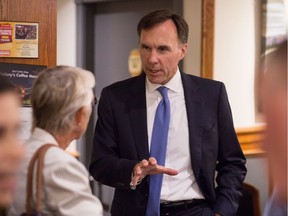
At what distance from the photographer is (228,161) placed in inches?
108

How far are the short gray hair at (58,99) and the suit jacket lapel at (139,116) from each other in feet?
2.48

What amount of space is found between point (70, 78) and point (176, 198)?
934mm

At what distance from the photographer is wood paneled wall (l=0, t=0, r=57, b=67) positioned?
308 cm

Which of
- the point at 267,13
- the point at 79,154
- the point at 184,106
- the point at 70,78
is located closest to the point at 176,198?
the point at 184,106

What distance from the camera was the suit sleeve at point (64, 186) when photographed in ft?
5.65

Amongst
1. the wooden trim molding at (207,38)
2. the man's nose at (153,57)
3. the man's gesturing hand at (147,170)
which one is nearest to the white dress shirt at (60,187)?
the man's gesturing hand at (147,170)

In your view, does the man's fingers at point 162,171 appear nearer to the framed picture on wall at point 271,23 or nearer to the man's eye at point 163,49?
the man's eye at point 163,49

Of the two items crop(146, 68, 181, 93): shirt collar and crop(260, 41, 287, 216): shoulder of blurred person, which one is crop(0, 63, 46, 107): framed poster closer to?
crop(146, 68, 181, 93): shirt collar

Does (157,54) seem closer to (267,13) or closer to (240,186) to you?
(240,186)

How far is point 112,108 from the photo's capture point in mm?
2709

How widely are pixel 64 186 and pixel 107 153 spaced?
0.94m

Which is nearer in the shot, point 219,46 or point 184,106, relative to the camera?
point 184,106

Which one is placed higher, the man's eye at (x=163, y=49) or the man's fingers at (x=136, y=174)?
the man's eye at (x=163, y=49)

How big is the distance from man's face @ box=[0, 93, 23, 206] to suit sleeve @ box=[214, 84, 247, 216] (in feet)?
5.21
